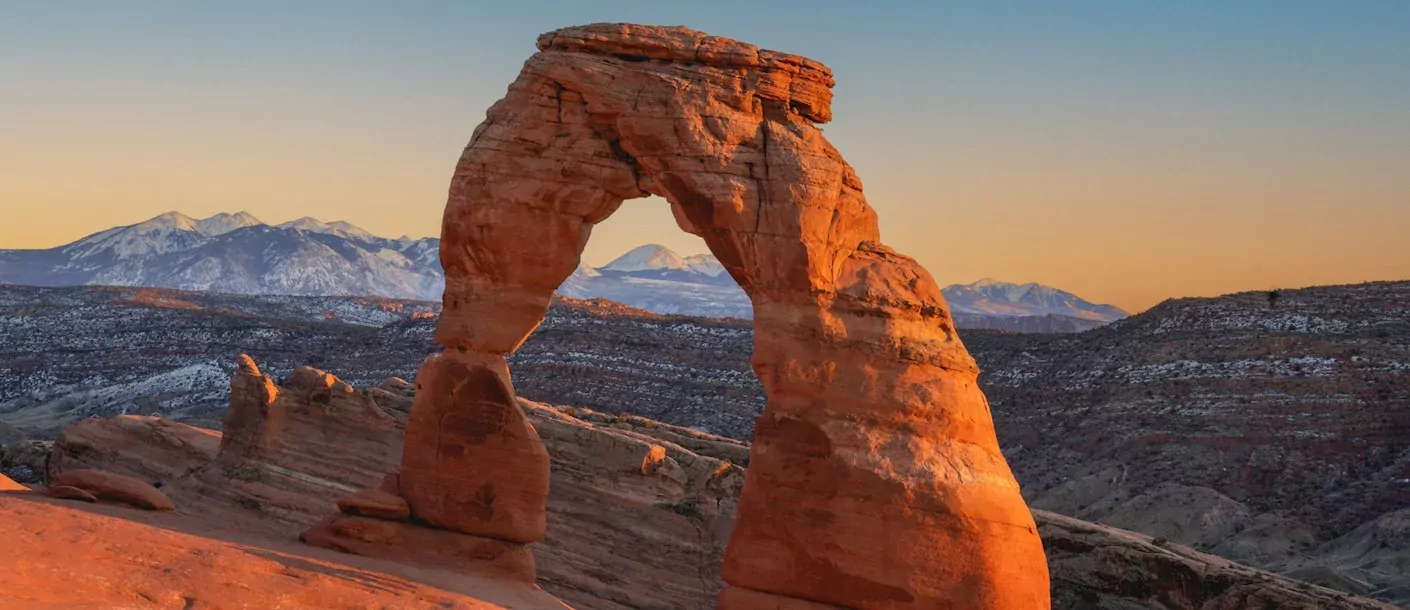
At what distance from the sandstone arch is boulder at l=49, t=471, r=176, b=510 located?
338 centimetres

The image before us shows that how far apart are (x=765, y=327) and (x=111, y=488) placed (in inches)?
340

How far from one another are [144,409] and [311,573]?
39952 mm

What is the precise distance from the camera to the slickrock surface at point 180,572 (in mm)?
14234

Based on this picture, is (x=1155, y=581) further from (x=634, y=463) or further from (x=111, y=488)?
(x=111, y=488)

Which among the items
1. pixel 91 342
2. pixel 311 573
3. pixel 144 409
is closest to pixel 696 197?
pixel 311 573

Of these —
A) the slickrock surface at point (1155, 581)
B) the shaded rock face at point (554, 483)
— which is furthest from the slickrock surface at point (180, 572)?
the slickrock surface at point (1155, 581)

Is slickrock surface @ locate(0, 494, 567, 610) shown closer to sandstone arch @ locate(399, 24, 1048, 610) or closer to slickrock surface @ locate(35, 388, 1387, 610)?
slickrock surface @ locate(35, 388, 1387, 610)

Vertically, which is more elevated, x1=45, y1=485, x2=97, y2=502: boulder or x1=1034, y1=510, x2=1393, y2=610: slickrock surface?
x1=45, y1=485, x2=97, y2=502: boulder

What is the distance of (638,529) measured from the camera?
83.8 feet

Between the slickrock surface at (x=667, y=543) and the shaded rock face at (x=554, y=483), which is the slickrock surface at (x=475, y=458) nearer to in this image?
the shaded rock face at (x=554, y=483)

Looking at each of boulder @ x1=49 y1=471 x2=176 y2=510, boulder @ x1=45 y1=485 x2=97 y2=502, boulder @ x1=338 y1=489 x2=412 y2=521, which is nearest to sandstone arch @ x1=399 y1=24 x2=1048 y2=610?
boulder @ x1=338 y1=489 x2=412 y2=521

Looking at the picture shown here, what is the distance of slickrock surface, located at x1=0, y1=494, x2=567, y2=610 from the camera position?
46.7 ft

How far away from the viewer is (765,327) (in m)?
19.0

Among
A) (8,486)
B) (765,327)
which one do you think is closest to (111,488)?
(8,486)
